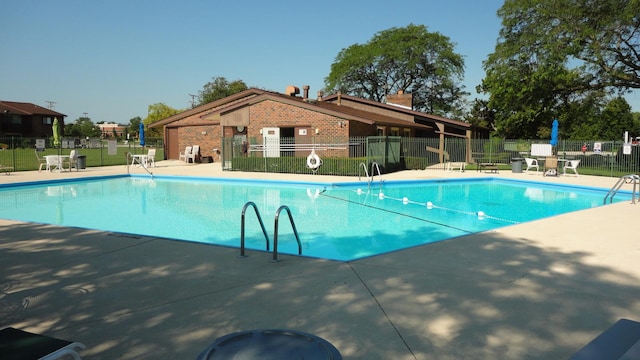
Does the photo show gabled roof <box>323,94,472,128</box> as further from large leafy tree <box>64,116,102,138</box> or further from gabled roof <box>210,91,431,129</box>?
large leafy tree <box>64,116,102,138</box>

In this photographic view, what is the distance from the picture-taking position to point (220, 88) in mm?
56219

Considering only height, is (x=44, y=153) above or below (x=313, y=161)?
above

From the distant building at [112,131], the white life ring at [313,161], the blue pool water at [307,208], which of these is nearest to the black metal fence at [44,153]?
the blue pool water at [307,208]

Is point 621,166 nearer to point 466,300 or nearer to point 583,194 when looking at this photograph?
point 583,194

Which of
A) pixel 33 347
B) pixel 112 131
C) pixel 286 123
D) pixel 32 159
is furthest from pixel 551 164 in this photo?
pixel 112 131

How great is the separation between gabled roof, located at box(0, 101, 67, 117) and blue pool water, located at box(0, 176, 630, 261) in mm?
43318

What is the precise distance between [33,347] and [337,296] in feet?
8.38

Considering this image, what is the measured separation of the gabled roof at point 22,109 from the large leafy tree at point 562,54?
5233 cm

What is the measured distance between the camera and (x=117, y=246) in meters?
6.16

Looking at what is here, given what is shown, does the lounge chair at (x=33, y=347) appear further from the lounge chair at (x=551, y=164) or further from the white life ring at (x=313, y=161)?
the lounge chair at (x=551, y=164)

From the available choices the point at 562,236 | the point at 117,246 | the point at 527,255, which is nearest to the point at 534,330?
the point at 527,255

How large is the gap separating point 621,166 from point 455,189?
42.7ft

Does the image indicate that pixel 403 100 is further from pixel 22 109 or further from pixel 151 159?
pixel 22 109

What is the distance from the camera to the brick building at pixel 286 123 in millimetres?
21312
